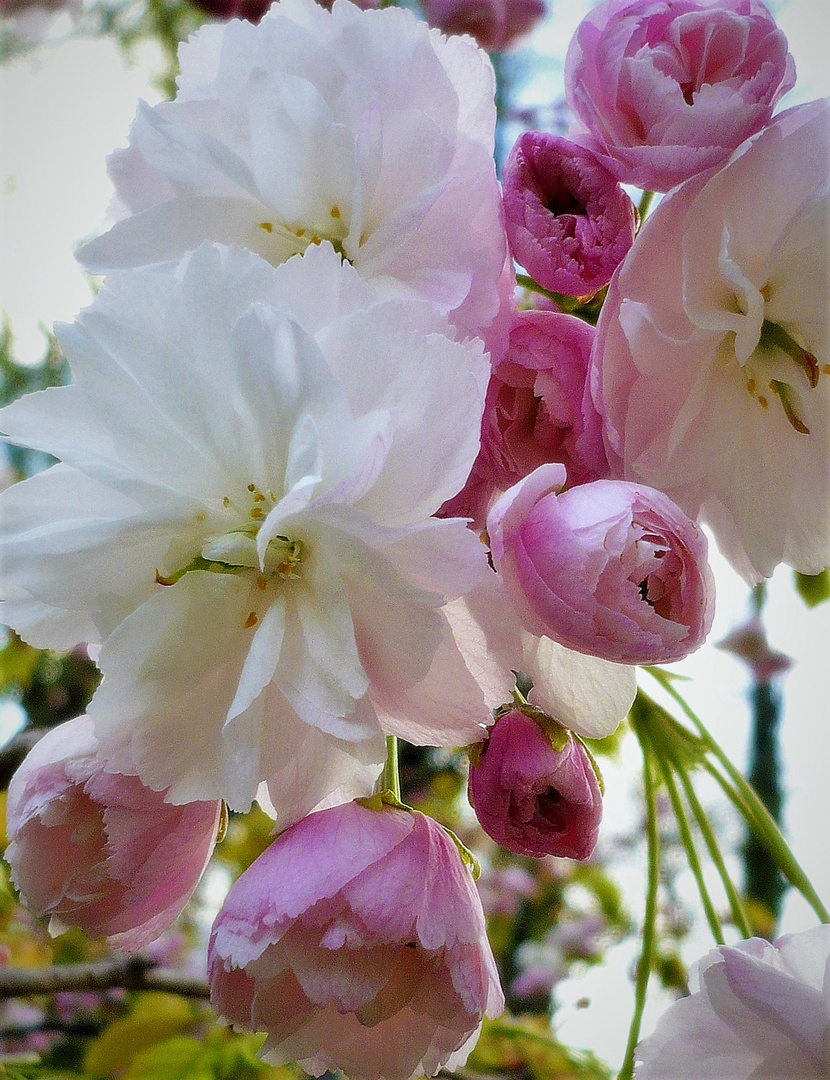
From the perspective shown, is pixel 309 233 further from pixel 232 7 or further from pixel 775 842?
pixel 232 7

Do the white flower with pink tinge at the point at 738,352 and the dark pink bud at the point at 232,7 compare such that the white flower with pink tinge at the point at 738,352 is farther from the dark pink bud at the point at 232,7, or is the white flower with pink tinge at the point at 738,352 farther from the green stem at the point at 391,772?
the dark pink bud at the point at 232,7

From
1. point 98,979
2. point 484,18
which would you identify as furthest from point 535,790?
point 484,18

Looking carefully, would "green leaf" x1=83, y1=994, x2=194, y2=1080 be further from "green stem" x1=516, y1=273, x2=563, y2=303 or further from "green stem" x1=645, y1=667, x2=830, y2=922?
"green stem" x1=516, y1=273, x2=563, y2=303

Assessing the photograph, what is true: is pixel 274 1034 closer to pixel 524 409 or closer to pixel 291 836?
pixel 291 836

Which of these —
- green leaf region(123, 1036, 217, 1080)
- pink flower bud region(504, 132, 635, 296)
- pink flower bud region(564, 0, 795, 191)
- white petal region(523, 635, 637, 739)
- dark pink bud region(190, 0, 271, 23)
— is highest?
pink flower bud region(564, 0, 795, 191)

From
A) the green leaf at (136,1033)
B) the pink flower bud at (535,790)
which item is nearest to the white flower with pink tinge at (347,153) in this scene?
the pink flower bud at (535,790)

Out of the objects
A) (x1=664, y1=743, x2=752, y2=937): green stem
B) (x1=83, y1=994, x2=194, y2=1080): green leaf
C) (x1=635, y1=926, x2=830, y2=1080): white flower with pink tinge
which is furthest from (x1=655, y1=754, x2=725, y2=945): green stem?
(x1=83, y1=994, x2=194, y2=1080): green leaf
